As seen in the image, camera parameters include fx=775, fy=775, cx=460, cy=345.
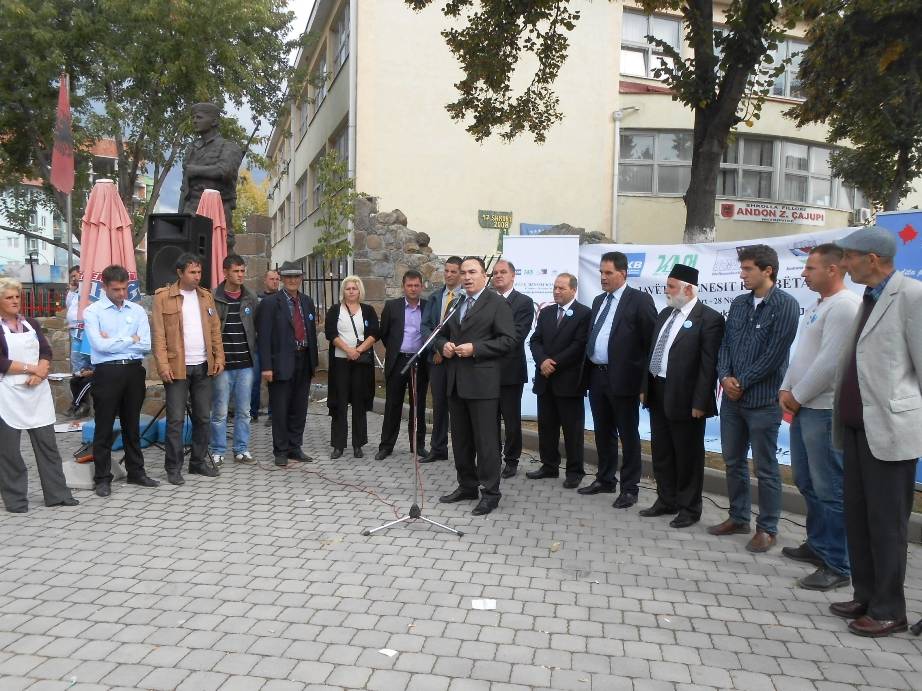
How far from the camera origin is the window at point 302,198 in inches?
1121

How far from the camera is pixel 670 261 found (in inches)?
330

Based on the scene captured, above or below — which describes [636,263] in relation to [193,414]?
above

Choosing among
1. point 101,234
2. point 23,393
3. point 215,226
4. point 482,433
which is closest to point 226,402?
point 23,393

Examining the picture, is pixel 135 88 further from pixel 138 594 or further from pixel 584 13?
pixel 138 594

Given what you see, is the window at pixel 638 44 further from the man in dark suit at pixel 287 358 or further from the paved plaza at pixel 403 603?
the paved plaza at pixel 403 603

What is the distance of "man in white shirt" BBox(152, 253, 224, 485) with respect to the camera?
Result: 7113mm

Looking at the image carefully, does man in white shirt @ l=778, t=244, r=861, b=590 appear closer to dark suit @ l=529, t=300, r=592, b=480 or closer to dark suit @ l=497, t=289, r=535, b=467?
dark suit @ l=529, t=300, r=592, b=480

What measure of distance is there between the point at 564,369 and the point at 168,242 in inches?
176

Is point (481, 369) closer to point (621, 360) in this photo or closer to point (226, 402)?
point (621, 360)

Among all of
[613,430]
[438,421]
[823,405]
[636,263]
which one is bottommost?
[438,421]

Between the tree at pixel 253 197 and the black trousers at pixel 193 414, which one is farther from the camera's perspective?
the tree at pixel 253 197

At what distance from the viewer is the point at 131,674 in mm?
3459

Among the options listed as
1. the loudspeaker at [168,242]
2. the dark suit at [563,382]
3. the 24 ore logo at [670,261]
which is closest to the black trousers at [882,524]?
the dark suit at [563,382]

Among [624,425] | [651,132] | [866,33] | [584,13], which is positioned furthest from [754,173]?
[624,425]
